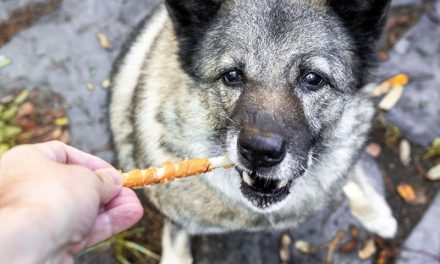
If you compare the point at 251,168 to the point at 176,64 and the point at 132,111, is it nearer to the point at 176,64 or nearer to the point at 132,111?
the point at 176,64

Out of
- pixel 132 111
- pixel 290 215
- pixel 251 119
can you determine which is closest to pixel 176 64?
pixel 132 111

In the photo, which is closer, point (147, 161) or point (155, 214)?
point (147, 161)

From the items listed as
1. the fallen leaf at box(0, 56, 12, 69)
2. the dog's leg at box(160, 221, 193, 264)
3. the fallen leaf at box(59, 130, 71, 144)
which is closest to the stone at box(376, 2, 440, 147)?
the dog's leg at box(160, 221, 193, 264)

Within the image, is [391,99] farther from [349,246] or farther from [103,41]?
[103,41]

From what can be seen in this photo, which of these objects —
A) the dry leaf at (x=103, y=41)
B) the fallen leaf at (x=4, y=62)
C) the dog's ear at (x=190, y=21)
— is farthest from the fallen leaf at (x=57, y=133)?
the dog's ear at (x=190, y=21)

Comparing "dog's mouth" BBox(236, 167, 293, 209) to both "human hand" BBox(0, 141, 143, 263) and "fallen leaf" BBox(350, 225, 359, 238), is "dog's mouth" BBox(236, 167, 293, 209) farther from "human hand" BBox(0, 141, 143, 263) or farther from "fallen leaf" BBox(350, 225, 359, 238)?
"fallen leaf" BBox(350, 225, 359, 238)
